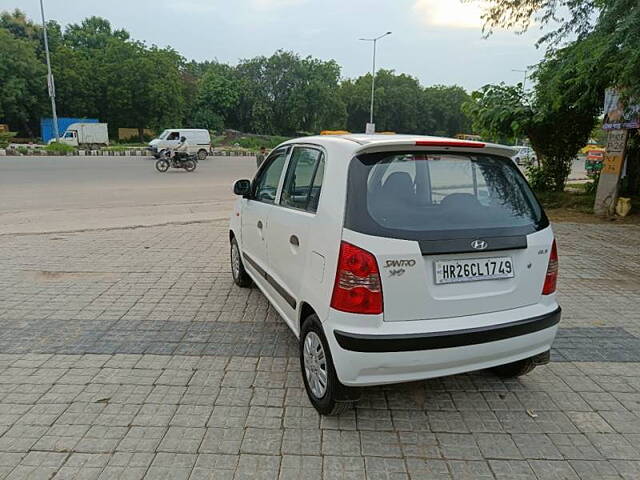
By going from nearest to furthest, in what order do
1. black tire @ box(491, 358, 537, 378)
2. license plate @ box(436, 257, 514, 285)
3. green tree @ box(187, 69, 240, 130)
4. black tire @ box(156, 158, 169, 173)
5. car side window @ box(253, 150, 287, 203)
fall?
license plate @ box(436, 257, 514, 285)
black tire @ box(491, 358, 537, 378)
car side window @ box(253, 150, 287, 203)
black tire @ box(156, 158, 169, 173)
green tree @ box(187, 69, 240, 130)

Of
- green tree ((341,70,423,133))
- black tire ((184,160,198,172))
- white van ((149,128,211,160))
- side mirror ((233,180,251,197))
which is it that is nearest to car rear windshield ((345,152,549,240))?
side mirror ((233,180,251,197))

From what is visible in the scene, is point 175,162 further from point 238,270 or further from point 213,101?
point 213,101

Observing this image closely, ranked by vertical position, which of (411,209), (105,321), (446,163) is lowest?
(105,321)

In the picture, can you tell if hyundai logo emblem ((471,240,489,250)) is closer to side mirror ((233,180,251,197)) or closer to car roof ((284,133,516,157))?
car roof ((284,133,516,157))

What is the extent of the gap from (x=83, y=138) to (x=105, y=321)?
39642 millimetres

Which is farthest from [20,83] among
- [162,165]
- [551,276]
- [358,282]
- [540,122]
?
[551,276]

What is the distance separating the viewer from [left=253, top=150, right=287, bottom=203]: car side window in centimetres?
400

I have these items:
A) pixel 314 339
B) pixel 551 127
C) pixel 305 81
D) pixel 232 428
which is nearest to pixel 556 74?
pixel 551 127

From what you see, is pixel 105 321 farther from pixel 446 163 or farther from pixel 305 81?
pixel 305 81

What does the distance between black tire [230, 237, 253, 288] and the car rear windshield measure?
2.75 meters

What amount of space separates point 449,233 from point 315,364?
115 cm

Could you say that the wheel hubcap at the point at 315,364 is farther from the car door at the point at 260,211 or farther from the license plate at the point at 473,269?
the car door at the point at 260,211

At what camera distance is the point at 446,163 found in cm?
295

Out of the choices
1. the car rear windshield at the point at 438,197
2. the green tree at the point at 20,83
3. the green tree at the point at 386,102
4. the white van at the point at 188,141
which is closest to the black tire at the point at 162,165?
the white van at the point at 188,141
